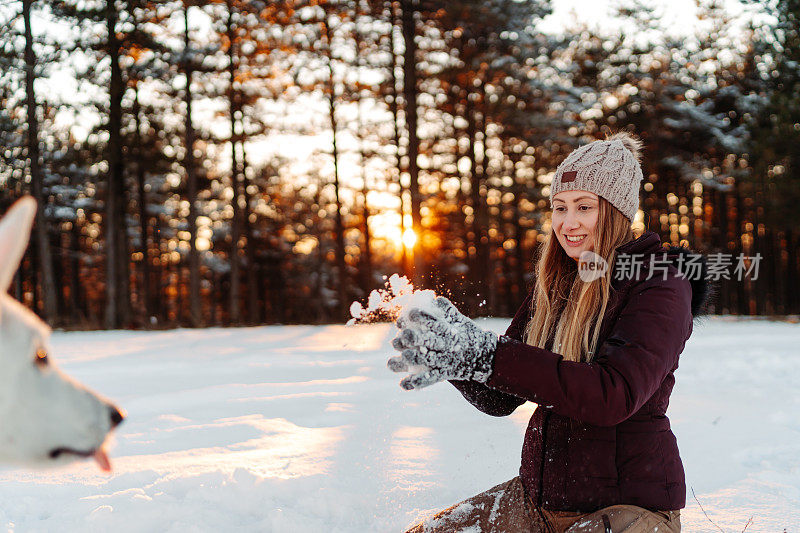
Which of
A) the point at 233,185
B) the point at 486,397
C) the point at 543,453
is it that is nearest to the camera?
the point at 543,453

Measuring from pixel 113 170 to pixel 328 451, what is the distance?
1538 cm

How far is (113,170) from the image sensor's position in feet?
57.6

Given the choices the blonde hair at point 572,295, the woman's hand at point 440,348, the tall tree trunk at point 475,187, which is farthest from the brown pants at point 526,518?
the tall tree trunk at point 475,187

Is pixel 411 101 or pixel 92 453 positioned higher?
pixel 411 101

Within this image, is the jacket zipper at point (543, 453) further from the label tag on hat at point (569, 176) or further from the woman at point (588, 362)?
the label tag on hat at point (569, 176)

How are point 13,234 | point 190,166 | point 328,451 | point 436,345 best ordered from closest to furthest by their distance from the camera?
point 13,234 < point 436,345 < point 328,451 < point 190,166

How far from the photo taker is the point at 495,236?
26.7m

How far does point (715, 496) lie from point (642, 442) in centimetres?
238

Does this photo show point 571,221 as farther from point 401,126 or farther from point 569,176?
point 401,126

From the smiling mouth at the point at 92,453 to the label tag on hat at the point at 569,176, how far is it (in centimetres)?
181

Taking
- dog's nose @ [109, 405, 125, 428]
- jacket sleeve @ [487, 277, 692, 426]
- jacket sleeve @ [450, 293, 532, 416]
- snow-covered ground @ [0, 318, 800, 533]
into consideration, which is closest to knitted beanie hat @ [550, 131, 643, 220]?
jacket sleeve @ [487, 277, 692, 426]

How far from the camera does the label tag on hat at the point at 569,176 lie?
92.7 inches

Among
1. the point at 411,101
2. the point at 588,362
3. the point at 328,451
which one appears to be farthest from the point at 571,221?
the point at 411,101

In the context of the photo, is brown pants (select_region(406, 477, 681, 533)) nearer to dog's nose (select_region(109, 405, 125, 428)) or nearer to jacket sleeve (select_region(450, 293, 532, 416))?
jacket sleeve (select_region(450, 293, 532, 416))
